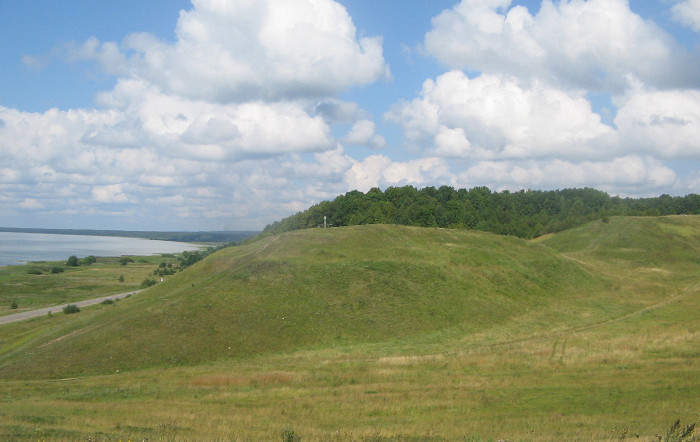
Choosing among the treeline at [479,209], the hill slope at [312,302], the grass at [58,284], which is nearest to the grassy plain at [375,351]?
the hill slope at [312,302]

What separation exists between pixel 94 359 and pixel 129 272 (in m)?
128

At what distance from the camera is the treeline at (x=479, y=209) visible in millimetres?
116250

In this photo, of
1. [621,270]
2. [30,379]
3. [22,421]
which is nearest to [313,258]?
[30,379]

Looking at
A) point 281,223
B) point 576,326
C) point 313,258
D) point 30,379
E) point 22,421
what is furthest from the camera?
point 281,223

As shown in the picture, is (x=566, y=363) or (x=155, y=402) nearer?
(x=155, y=402)

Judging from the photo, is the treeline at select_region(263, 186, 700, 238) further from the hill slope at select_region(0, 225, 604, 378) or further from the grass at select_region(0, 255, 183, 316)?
the hill slope at select_region(0, 225, 604, 378)

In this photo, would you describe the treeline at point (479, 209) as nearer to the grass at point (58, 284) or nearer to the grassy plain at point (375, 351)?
the grass at point (58, 284)

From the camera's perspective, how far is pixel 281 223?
118375 millimetres

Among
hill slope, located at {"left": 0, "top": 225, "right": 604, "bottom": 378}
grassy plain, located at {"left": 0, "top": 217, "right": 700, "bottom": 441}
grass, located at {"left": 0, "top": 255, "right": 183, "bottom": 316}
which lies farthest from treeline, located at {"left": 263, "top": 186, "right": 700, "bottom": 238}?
hill slope, located at {"left": 0, "top": 225, "right": 604, "bottom": 378}

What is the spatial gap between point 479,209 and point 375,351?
119972 millimetres

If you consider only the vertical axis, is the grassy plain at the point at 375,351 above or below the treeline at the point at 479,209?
below

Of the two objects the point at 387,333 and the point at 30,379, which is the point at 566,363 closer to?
the point at 387,333

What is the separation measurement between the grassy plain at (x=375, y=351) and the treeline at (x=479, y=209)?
49.4m

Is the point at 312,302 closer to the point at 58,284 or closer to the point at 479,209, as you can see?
the point at 58,284
